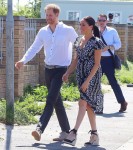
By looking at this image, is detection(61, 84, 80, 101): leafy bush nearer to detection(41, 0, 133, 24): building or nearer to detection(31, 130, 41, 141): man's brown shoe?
detection(31, 130, 41, 141): man's brown shoe

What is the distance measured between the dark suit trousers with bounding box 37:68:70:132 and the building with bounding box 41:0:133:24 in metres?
31.4

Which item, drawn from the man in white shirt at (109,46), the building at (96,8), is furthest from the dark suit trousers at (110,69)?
the building at (96,8)

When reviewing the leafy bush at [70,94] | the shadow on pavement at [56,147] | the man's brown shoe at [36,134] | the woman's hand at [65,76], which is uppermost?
the woman's hand at [65,76]

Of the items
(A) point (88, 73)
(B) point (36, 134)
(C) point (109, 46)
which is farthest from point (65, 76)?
(C) point (109, 46)

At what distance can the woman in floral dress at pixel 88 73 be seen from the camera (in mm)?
8594

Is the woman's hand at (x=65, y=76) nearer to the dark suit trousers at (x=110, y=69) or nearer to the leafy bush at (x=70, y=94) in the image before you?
the dark suit trousers at (x=110, y=69)

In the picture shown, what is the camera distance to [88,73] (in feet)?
28.3

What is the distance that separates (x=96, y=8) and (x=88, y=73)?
31940mm

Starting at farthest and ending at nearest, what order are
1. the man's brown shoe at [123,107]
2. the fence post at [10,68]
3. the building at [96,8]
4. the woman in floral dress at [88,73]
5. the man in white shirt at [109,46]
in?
the building at [96,8], the man's brown shoe at [123,107], the man in white shirt at [109,46], the fence post at [10,68], the woman in floral dress at [88,73]

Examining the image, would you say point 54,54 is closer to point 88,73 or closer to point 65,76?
point 65,76

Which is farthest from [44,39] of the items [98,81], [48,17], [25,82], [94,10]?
[94,10]

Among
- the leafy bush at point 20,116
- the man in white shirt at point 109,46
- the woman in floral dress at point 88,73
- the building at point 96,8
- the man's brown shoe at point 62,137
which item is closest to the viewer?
the woman in floral dress at point 88,73

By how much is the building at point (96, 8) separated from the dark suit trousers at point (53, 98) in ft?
103

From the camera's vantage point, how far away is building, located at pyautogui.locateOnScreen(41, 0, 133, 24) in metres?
40.3
